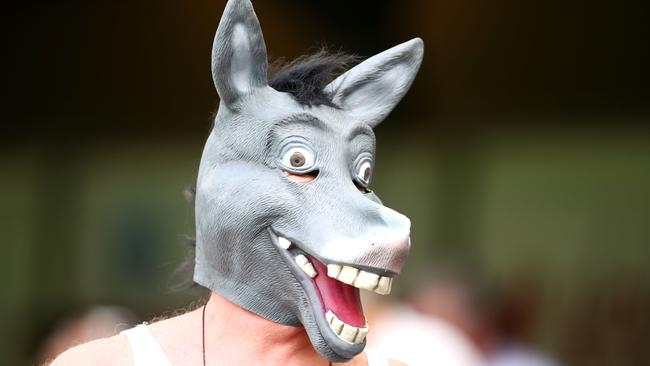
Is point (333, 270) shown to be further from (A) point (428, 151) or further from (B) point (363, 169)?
(A) point (428, 151)

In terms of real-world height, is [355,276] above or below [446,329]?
above

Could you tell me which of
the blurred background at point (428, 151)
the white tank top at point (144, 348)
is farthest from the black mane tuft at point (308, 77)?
the blurred background at point (428, 151)

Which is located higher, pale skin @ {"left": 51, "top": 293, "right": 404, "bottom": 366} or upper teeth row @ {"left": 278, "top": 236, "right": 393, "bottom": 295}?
upper teeth row @ {"left": 278, "top": 236, "right": 393, "bottom": 295}

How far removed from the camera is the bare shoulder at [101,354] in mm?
1722

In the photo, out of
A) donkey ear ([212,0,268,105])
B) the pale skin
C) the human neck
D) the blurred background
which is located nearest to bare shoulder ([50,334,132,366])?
the pale skin

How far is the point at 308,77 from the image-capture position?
1794mm

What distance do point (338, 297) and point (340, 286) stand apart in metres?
0.02

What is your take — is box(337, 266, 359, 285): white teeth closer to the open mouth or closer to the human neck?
the open mouth

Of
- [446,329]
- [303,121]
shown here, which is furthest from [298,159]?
[446,329]

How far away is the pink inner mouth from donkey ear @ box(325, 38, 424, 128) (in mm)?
341

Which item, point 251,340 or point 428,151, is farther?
point 428,151

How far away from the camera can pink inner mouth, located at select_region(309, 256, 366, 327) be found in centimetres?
159

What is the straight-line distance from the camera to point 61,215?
24.8 feet

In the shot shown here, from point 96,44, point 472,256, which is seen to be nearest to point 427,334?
point 472,256
